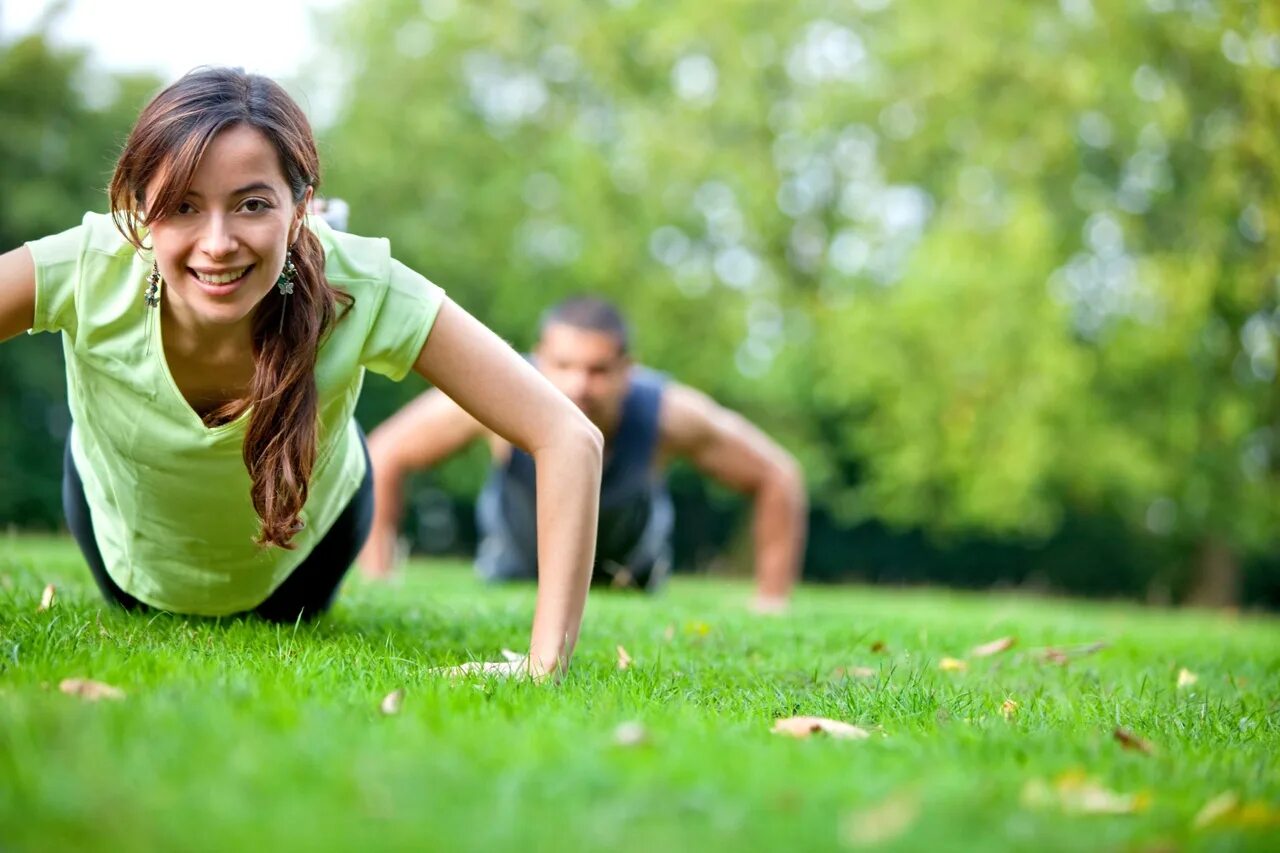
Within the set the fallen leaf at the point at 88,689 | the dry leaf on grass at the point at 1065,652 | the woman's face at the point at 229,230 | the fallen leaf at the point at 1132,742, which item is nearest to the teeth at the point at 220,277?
the woman's face at the point at 229,230

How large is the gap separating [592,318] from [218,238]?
4.40m

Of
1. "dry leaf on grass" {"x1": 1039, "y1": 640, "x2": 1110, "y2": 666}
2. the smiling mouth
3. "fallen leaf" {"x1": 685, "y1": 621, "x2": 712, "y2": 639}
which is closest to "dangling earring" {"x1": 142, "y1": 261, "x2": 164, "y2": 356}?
the smiling mouth

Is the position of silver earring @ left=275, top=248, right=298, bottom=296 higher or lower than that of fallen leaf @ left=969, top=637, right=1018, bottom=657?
higher

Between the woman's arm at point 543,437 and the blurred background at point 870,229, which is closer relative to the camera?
the woman's arm at point 543,437

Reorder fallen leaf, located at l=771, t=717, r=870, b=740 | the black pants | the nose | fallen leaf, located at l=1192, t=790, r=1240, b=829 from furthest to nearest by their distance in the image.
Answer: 1. the black pants
2. the nose
3. fallen leaf, located at l=771, t=717, r=870, b=740
4. fallen leaf, located at l=1192, t=790, r=1240, b=829

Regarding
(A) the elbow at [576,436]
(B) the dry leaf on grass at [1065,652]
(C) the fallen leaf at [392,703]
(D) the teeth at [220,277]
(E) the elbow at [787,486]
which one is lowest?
(B) the dry leaf on grass at [1065,652]

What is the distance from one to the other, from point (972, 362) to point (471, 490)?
28.2 ft

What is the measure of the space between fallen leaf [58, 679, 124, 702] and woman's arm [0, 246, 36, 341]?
1030mm

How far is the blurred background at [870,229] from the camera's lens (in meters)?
18.8

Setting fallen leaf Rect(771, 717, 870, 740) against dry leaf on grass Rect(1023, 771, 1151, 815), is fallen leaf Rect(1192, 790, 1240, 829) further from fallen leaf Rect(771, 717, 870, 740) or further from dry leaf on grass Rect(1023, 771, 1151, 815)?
fallen leaf Rect(771, 717, 870, 740)

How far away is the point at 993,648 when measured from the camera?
482 cm

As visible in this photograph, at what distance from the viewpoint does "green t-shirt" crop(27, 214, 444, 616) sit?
315 cm

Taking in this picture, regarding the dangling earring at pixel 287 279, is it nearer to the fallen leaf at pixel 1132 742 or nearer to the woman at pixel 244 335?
the woman at pixel 244 335

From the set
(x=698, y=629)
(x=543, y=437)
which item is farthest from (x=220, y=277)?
(x=698, y=629)
